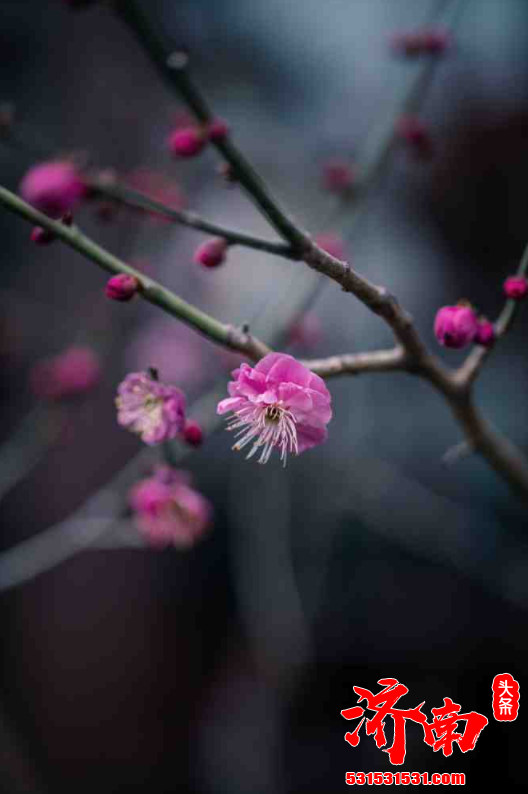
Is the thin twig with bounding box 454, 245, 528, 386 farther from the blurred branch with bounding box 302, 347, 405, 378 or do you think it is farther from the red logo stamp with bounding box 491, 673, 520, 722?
the red logo stamp with bounding box 491, 673, 520, 722

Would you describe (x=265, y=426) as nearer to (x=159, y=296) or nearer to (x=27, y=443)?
(x=159, y=296)

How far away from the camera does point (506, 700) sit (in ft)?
3.44

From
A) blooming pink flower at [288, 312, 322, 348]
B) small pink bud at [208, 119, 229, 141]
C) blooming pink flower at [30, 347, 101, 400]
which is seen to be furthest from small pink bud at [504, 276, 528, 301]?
blooming pink flower at [30, 347, 101, 400]

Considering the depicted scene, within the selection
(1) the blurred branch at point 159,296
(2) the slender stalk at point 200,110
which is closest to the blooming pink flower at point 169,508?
(1) the blurred branch at point 159,296

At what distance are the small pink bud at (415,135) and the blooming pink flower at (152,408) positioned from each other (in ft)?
3.23

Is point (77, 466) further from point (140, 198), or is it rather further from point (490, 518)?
point (140, 198)

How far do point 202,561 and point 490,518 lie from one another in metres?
1.09

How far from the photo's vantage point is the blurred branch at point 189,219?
63 centimetres

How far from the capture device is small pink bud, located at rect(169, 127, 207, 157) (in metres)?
0.78

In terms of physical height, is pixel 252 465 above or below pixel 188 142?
below

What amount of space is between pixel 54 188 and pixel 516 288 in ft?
1.70

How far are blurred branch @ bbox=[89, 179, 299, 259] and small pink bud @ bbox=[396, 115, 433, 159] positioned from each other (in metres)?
0.83

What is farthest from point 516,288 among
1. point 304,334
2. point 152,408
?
point 304,334

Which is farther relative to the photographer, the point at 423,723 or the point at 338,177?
the point at 338,177
